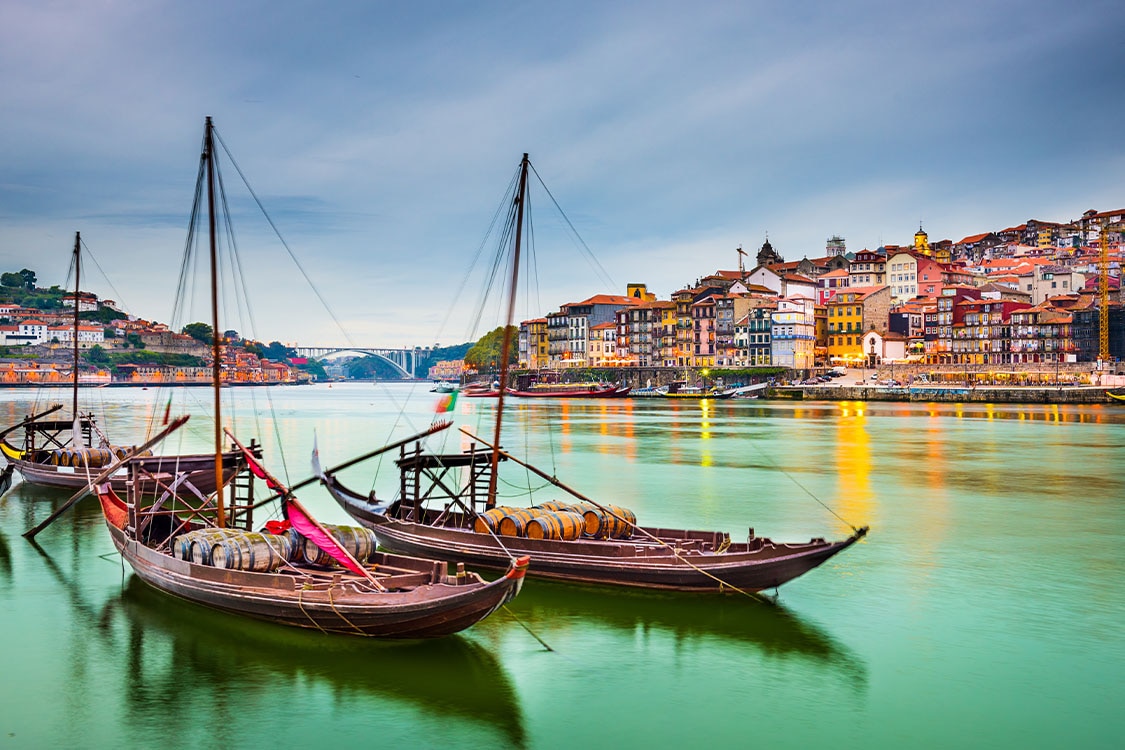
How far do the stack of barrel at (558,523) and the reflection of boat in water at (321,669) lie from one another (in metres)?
3.31

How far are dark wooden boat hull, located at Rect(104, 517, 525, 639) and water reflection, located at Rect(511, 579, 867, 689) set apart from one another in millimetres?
2905

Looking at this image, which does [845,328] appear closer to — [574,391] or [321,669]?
[574,391]

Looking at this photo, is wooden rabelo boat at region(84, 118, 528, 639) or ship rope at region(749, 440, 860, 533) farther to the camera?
ship rope at region(749, 440, 860, 533)

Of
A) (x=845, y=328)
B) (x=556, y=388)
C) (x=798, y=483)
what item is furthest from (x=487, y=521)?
(x=556, y=388)

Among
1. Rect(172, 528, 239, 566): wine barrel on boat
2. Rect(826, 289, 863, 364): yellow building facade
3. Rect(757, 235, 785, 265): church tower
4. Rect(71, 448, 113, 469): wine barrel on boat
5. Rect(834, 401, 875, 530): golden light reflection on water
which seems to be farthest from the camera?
Rect(757, 235, 785, 265): church tower

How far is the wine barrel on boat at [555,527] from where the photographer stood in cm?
1756

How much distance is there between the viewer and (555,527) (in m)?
17.6

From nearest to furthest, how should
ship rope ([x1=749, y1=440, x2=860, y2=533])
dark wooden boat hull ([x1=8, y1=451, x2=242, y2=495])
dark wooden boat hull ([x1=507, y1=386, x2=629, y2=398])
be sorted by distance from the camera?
dark wooden boat hull ([x1=8, y1=451, x2=242, y2=495]) < ship rope ([x1=749, y1=440, x2=860, y2=533]) < dark wooden boat hull ([x1=507, y1=386, x2=629, y2=398])

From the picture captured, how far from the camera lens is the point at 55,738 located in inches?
472

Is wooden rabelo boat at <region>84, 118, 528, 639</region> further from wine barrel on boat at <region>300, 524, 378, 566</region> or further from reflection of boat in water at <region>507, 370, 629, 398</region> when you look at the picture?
reflection of boat in water at <region>507, 370, 629, 398</region>

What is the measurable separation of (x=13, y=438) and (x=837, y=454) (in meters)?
47.2

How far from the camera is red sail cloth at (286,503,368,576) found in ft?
46.1

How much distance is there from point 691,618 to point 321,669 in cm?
634

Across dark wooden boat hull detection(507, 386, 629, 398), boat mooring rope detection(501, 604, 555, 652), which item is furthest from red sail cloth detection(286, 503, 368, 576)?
dark wooden boat hull detection(507, 386, 629, 398)
